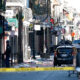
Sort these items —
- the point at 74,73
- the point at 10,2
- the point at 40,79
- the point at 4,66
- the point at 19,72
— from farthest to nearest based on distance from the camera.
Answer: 1. the point at 10,2
2. the point at 4,66
3. the point at 19,72
4. the point at 74,73
5. the point at 40,79

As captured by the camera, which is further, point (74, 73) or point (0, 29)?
point (0, 29)

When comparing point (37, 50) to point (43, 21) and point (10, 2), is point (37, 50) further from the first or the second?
point (10, 2)

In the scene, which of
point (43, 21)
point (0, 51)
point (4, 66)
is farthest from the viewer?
point (43, 21)

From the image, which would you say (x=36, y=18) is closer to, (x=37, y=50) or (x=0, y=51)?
(x=37, y=50)

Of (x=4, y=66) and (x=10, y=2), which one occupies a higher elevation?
(x=10, y=2)

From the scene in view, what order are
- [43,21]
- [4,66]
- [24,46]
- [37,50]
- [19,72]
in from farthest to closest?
1. [37,50]
2. [43,21]
3. [24,46]
4. [4,66]
5. [19,72]

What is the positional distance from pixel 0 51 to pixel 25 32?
7733 mm

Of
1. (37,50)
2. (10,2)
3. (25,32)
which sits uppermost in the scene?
(10,2)

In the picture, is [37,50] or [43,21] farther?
[37,50]

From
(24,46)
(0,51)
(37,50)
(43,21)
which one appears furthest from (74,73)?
(37,50)

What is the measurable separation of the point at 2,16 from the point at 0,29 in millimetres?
1066

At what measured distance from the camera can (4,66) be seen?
88.5 ft

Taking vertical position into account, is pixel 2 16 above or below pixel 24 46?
above

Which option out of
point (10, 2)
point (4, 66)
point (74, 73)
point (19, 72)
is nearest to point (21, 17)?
point (10, 2)
